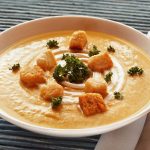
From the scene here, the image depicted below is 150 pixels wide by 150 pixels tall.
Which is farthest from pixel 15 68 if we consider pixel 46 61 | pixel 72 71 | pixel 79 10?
pixel 79 10

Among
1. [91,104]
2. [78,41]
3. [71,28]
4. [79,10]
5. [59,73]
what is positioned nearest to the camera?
[91,104]

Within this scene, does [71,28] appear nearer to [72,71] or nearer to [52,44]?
[52,44]

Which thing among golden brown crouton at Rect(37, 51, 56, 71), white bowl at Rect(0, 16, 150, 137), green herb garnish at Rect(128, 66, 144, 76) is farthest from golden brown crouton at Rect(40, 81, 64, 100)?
white bowl at Rect(0, 16, 150, 137)

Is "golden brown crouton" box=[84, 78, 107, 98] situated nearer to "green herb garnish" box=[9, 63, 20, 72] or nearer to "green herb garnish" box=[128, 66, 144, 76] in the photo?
"green herb garnish" box=[128, 66, 144, 76]

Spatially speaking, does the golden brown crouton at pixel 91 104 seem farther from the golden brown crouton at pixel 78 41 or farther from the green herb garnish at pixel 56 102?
the golden brown crouton at pixel 78 41

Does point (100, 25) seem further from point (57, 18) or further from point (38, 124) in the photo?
point (38, 124)

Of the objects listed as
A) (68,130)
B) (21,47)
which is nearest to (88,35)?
(21,47)

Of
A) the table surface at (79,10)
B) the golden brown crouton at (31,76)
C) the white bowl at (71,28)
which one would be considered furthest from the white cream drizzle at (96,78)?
the table surface at (79,10)
